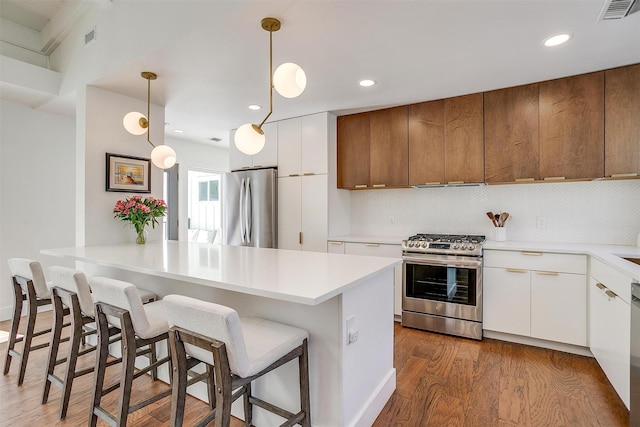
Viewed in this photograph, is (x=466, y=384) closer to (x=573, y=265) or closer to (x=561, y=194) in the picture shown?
(x=573, y=265)

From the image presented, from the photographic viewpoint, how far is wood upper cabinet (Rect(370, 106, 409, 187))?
12.1 ft

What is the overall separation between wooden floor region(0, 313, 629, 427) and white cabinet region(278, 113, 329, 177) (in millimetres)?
2279

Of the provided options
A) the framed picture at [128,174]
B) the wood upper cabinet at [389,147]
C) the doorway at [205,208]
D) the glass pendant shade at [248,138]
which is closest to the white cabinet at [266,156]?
the framed picture at [128,174]

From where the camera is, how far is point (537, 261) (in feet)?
9.21

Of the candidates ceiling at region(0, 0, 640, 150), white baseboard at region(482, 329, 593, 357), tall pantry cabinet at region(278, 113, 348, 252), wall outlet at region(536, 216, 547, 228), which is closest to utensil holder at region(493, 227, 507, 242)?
wall outlet at region(536, 216, 547, 228)

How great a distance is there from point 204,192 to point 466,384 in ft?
18.1

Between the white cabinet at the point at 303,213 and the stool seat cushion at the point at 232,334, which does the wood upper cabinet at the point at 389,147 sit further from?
the stool seat cushion at the point at 232,334

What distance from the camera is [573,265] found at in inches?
105

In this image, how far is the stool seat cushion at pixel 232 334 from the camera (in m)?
1.22

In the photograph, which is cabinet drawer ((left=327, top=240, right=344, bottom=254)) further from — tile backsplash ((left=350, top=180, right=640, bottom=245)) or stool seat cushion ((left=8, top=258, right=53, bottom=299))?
stool seat cushion ((left=8, top=258, right=53, bottom=299))

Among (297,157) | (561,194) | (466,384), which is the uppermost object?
(297,157)

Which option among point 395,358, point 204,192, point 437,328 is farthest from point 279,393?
point 204,192

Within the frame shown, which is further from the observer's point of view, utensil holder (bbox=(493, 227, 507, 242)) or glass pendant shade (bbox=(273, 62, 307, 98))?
utensil holder (bbox=(493, 227, 507, 242))

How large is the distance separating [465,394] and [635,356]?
940 millimetres
